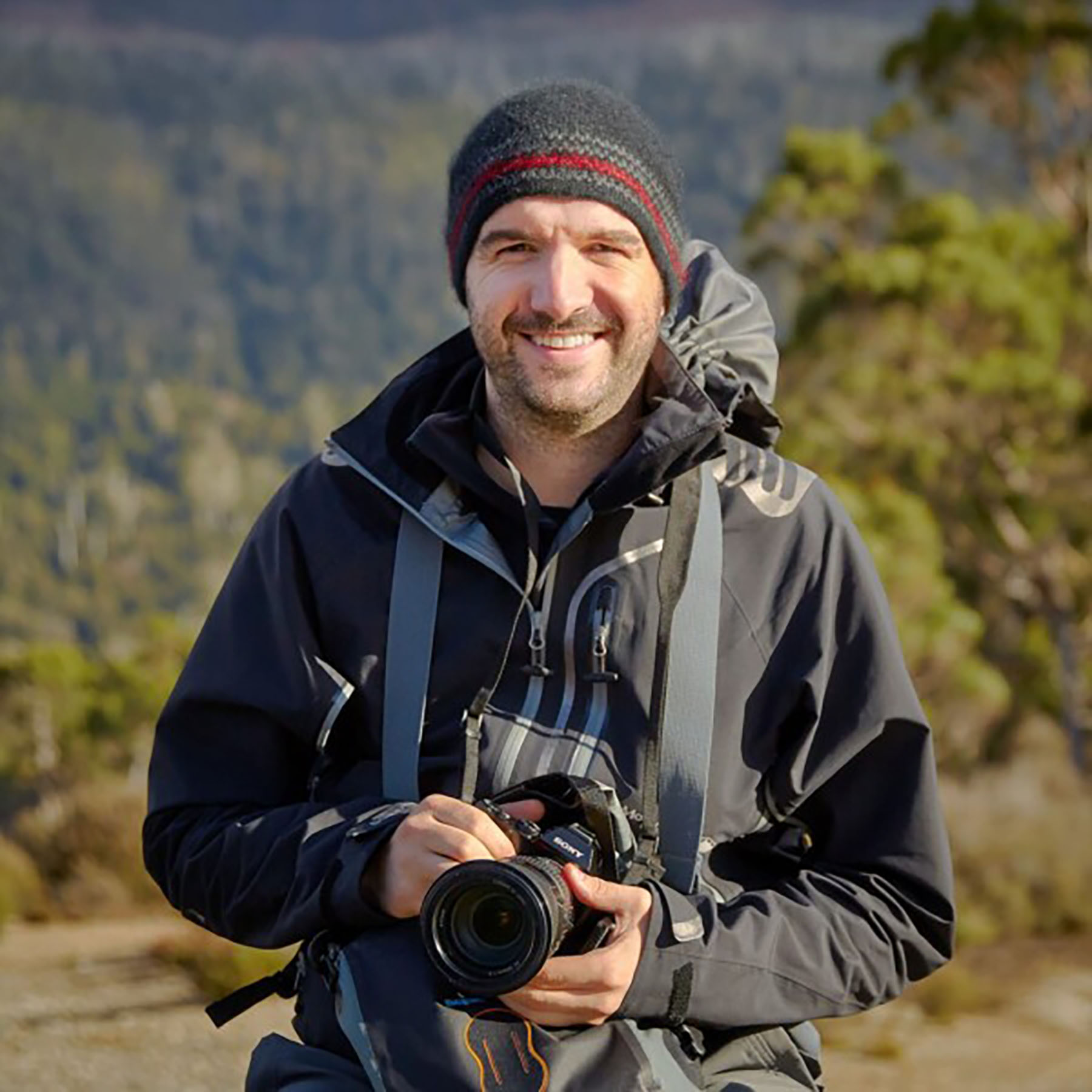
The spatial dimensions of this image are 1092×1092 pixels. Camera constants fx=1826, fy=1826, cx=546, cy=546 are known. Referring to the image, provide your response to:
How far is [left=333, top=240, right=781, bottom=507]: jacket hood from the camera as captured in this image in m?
2.07

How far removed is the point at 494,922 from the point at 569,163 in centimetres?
87

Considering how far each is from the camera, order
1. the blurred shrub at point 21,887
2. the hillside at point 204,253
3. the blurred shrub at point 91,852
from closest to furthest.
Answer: the blurred shrub at point 21,887
the blurred shrub at point 91,852
the hillside at point 204,253

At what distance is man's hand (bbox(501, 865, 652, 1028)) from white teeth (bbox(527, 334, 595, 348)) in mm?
622

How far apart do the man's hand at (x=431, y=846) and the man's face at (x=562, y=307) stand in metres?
0.50

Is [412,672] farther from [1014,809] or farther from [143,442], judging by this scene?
[143,442]

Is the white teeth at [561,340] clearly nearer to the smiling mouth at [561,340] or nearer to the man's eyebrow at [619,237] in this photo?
the smiling mouth at [561,340]

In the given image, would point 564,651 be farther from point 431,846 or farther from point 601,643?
point 431,846

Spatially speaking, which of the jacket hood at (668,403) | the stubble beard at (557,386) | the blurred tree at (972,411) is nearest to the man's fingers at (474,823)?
the jacket hood at (668,403)

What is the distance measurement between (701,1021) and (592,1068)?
0.53ft

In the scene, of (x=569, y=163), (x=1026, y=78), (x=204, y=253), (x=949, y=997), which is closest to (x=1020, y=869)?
(x=949, y=997)

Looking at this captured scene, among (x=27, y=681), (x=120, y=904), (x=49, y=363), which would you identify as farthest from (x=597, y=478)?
(x=49, y=363)

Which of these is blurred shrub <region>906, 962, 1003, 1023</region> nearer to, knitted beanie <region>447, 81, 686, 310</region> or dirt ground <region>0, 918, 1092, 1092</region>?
dirt ground <region>0, 918, 1092, 1092</region>

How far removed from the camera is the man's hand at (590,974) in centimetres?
183

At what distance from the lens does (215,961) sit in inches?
275
